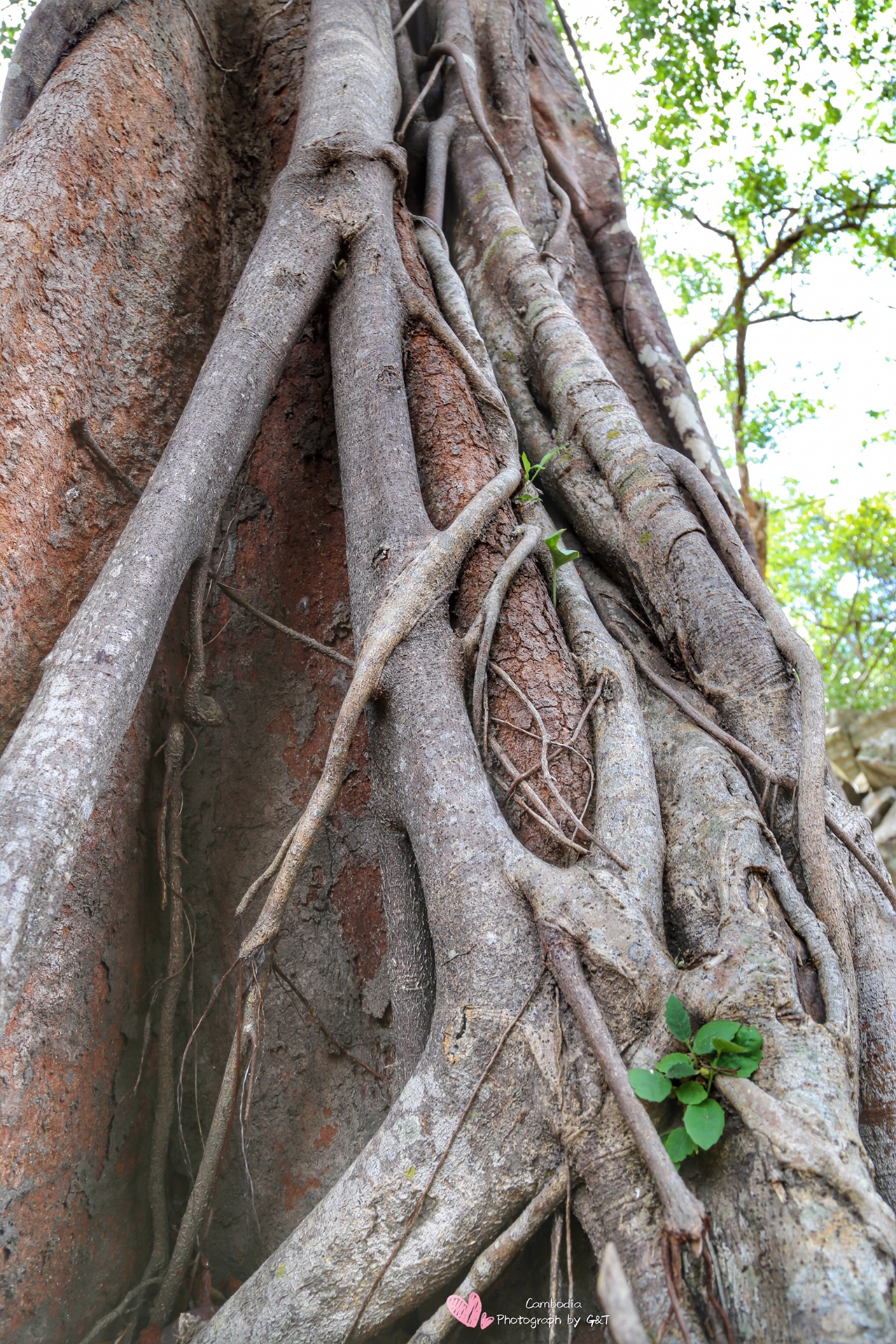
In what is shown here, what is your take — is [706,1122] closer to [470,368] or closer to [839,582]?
[470,368]

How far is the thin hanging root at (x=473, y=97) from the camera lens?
→ 11.6 ft

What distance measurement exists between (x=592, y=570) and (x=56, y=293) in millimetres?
1751

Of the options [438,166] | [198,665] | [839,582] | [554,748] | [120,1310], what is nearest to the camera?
[120,1310]

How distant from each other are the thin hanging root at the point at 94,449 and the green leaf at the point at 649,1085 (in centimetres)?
190

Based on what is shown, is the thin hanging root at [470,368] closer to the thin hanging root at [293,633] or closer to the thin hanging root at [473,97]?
the thin hanging root at [293,633]

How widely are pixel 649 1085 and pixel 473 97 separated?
380 centimetres

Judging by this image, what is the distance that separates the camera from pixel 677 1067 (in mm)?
1410

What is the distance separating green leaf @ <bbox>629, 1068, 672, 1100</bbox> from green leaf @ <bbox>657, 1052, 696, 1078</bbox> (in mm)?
12

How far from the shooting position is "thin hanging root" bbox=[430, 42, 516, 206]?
3547mm

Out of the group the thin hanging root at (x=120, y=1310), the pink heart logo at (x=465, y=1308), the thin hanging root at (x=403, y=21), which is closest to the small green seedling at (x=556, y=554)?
the pink heart logo at (x=465, y=1308)

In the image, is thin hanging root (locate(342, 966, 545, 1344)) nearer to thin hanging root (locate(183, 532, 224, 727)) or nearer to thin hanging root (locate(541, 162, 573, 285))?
thin hanging root (locate(183, 532, 224, 727))

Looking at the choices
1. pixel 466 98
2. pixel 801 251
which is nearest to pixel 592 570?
pixel 466 98

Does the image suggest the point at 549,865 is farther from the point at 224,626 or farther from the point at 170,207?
the point at 170,207

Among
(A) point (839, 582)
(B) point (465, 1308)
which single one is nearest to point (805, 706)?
(B) point (465, 1308)
